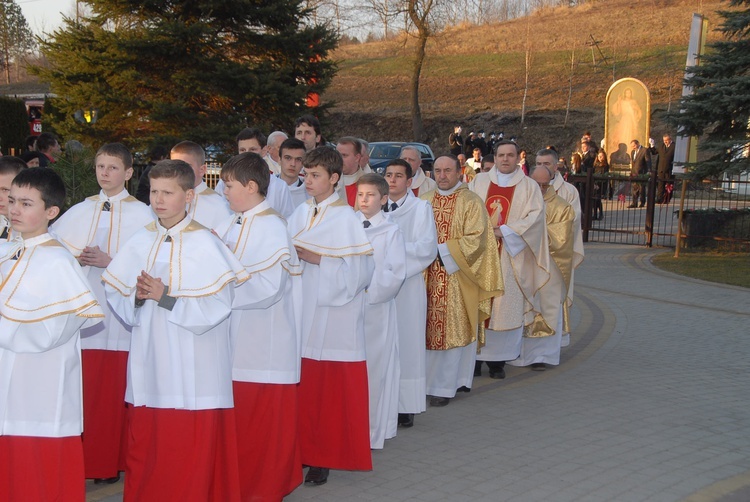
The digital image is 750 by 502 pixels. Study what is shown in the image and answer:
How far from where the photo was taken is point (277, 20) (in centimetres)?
2198

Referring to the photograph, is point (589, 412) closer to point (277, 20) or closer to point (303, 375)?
point (303, 375)

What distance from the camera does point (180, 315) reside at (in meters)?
4.57

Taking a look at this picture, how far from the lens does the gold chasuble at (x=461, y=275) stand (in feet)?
26.4

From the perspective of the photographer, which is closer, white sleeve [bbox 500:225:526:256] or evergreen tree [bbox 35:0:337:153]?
white sleeve [bbox 500:225:526:256]

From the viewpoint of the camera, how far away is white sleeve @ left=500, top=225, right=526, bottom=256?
910cm

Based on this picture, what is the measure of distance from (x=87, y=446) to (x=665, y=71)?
5153cm

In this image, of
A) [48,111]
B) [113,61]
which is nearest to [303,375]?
[113,61]

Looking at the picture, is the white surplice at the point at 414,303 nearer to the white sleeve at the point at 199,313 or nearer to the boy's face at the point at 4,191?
the white sleeve at the point at 199,313

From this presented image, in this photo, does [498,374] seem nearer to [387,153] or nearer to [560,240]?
[560,240]

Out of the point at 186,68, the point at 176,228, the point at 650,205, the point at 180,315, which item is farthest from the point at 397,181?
the point at 186,68

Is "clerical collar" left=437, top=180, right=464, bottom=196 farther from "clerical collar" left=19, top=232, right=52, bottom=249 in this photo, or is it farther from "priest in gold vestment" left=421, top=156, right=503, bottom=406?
"clerical collar" left=19, top=232, right=52, bottom=249

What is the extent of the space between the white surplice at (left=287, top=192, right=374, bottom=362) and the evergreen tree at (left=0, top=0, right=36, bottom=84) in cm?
6403

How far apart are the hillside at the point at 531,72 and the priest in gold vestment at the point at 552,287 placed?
30.8m

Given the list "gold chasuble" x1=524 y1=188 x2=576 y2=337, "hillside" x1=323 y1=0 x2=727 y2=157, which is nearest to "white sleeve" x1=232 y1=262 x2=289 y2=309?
"gold chasuble" x1=524 y1=188 x2=576 y2=337
